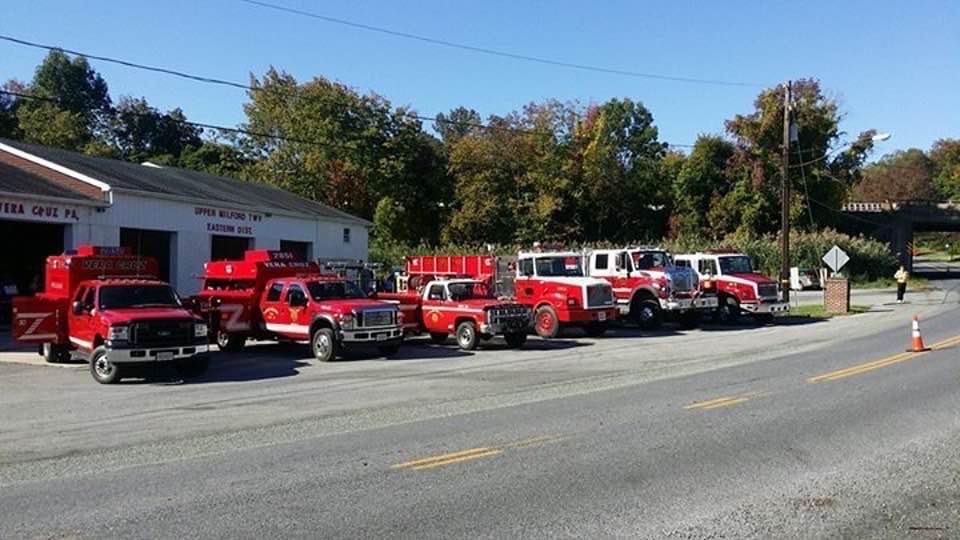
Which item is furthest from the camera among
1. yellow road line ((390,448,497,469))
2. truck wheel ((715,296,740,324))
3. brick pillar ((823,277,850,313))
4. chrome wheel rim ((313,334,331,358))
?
brick pillar ((823,277,850,313))

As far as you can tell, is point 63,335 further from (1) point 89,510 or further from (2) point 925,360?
(2) point 925,360

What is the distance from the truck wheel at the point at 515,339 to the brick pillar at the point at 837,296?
1769cm

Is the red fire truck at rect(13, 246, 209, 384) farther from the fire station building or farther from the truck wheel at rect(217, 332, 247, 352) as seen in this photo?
the fire station building

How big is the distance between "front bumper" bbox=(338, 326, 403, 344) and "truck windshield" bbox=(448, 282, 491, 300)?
132 inches

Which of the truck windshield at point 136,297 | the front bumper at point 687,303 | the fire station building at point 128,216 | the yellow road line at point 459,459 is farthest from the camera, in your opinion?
the front bumper at point 687,303

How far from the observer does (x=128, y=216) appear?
32.3 metres

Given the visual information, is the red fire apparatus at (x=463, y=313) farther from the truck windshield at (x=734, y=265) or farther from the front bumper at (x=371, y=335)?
the truck windshield at (x=734, y=265)

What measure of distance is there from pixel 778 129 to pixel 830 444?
212 ft

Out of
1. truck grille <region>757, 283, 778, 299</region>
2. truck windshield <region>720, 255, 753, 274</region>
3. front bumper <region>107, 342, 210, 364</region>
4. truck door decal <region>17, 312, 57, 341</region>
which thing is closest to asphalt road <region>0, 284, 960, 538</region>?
front bumper <region>107, 342, 210, 364</region>

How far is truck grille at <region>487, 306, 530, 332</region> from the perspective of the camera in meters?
24.1

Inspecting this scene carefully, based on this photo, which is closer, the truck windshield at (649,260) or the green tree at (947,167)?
the truck windshield at (649,260)


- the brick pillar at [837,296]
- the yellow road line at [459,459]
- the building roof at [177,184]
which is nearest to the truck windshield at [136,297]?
the yellow road line at [459,459]

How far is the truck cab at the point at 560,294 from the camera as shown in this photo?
89.5 ft

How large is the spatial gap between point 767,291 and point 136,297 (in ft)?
69.4
